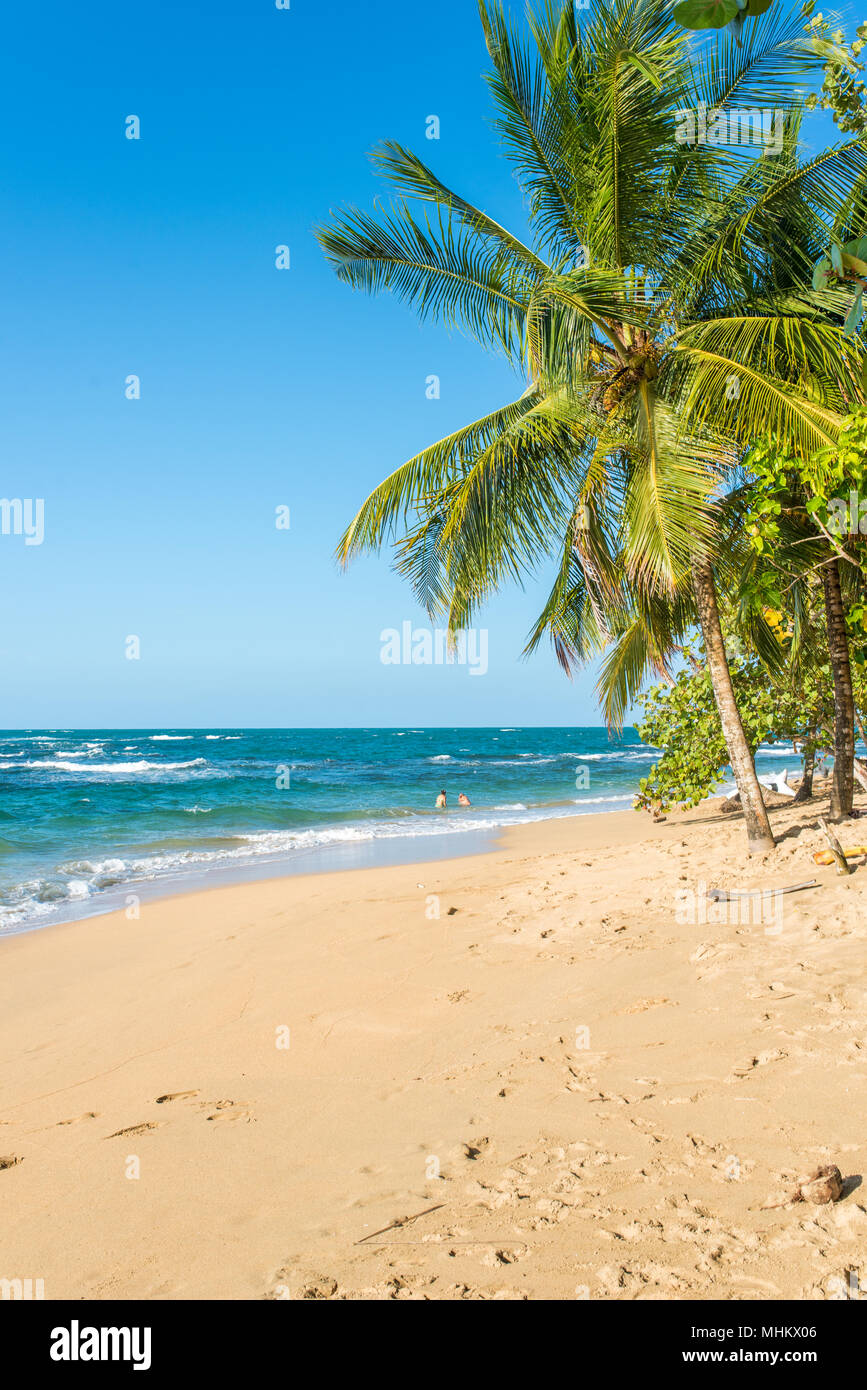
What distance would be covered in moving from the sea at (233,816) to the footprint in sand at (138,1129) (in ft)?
22.2

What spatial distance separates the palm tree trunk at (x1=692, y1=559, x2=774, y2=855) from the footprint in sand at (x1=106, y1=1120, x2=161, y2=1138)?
616cm

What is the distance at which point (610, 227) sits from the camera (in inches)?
318

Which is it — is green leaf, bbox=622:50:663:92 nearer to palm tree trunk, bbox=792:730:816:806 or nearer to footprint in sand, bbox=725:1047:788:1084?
footprint in sand, bbox=725:1047:788:1084

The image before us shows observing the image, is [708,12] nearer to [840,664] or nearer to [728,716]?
[728,716]

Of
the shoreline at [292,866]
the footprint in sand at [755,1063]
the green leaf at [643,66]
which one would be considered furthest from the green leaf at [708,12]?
the shoreline at [292,866]

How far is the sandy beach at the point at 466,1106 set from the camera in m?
2.88

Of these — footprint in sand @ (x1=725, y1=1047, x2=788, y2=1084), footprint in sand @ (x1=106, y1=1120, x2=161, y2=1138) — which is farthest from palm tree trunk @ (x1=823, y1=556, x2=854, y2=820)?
footprint in sand @ (x1=106, y1=1120, x2=161, y2=1138)

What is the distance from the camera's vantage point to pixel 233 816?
78.9 ft

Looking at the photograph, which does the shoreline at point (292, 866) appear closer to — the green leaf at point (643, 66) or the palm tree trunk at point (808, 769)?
the palm tree trunk at point (808, 769)

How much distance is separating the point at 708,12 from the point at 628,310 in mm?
6911

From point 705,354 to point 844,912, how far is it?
4835mm
